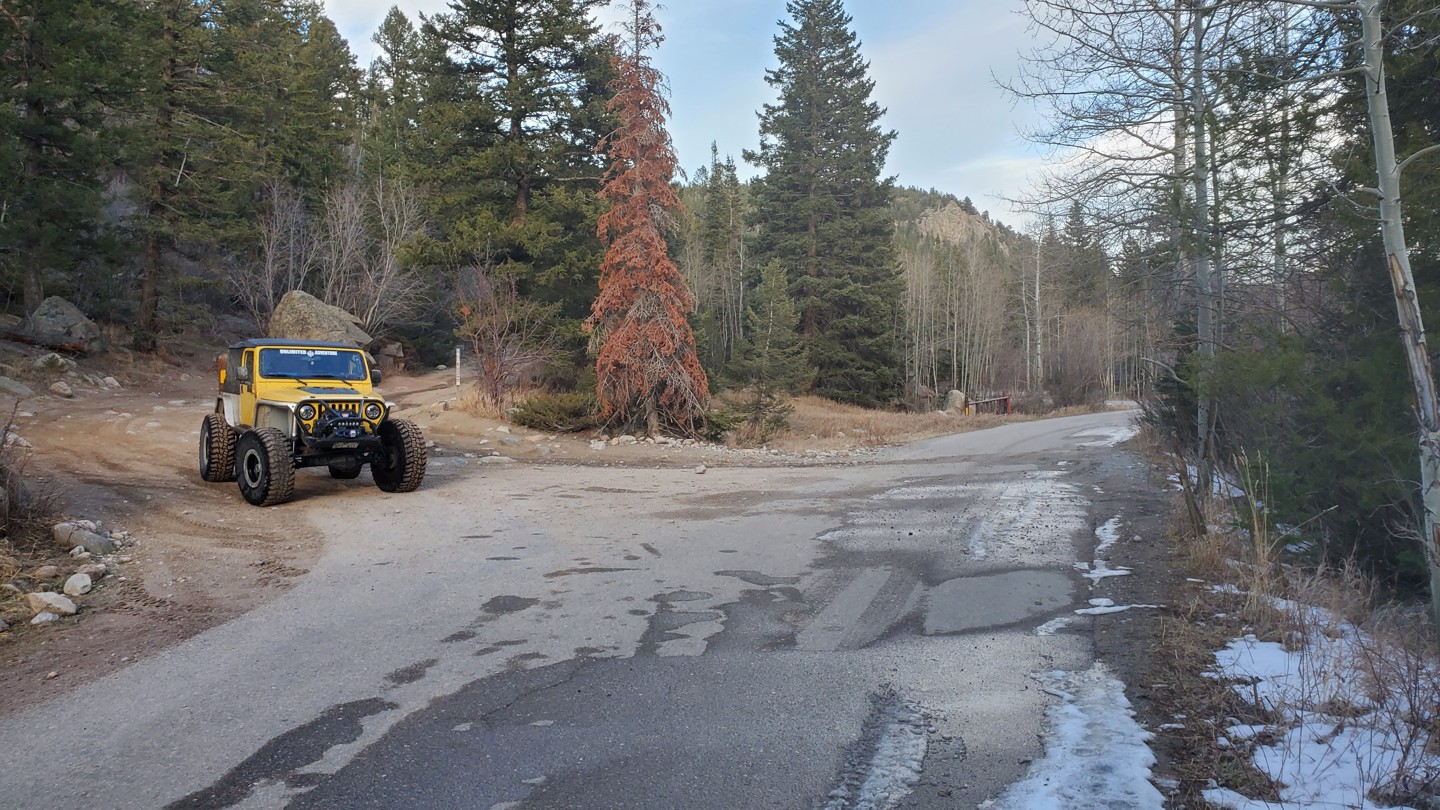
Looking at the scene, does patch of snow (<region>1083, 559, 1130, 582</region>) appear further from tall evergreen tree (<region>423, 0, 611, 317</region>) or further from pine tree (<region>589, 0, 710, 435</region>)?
tall evergreen tree (<region>423, 0, 611, 317</region>)

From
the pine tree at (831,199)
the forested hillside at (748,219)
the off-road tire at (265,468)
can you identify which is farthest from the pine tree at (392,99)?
the off-road tire at (265,468)

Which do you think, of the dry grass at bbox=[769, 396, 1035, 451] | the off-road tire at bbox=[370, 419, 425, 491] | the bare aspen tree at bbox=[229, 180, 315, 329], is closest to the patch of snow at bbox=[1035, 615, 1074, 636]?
the off-road tire at bbox=[370, 419, 425, 491]

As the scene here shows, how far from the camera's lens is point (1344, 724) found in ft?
14.7

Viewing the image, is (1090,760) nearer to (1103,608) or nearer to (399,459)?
(1103,608)

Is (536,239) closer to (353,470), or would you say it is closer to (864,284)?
(353,470)

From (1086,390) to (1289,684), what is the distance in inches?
2228

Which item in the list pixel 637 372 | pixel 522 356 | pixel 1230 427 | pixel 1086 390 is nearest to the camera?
pixel 1230 427

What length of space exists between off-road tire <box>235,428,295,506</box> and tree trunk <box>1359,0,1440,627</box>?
11.8m

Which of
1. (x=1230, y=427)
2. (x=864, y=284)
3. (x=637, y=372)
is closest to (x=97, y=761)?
(x=1230, y=427)

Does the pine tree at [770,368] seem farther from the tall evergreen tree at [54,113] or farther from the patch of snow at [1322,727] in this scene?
the tall evergreen tree at [54,113]

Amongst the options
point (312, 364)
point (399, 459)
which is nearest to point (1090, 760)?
point (399, 459)

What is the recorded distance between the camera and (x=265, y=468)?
458 inches

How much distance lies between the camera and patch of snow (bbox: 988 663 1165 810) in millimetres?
3984

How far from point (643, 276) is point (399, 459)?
9.62m
